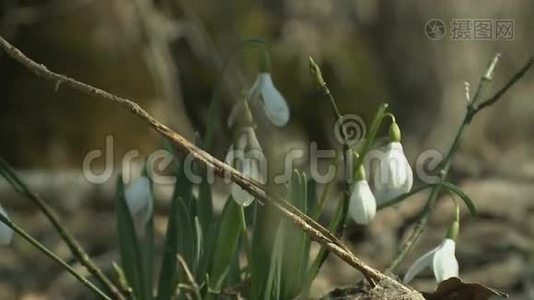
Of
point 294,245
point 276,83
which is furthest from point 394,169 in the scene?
point 276,83

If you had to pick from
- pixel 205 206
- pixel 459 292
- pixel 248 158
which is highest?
pixel 248 158

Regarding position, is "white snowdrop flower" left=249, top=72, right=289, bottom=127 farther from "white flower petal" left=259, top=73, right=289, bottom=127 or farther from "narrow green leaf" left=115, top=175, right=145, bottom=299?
"narrow green leaf" left=115, top=175, right=145, bottom=299

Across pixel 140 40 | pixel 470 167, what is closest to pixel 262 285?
pixel 470 167

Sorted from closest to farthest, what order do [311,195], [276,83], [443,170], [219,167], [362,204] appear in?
[219,167]
[362,204]
[443,170]
[311,195]
[276,83]

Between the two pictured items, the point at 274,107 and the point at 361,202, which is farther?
the point at 274,107

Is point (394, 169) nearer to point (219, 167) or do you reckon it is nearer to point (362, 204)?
point (362, 204)

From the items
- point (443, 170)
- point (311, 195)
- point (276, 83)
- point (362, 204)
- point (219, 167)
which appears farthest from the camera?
point (276, 83)

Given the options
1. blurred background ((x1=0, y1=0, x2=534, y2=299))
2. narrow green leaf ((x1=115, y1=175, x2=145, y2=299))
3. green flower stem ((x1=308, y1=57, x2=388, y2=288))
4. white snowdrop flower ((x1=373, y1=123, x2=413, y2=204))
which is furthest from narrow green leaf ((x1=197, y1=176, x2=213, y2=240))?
blurred background ((x1=0, y1=0, x2=534, y2=299))

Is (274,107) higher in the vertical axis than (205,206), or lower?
higher
